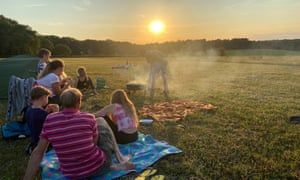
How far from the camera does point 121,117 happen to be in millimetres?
4258

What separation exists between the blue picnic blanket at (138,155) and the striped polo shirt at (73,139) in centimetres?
32

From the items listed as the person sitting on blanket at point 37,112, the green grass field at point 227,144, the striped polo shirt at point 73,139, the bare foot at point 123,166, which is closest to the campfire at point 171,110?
the green grass field at point 227,144

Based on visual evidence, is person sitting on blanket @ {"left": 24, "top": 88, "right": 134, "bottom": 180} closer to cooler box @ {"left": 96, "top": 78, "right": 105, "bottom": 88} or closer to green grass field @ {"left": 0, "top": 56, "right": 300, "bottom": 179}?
green grass field @ {"left": 0, "top": 56, "right": 300, "bottom": 179}

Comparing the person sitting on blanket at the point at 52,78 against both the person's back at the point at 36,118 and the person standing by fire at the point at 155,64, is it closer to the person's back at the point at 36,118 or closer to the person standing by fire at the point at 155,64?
the person's back at the point at 36,118

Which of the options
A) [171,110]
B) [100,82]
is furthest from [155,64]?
[100,82]

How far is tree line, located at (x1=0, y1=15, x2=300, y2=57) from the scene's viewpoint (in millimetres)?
39281

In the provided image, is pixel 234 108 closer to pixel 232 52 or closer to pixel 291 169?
pixel 291 169

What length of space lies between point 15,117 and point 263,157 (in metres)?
5.64

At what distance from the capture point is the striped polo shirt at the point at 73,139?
2.96 metres

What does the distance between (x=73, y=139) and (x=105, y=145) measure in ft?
1.84

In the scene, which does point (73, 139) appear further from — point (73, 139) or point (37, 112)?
point (37, 112)

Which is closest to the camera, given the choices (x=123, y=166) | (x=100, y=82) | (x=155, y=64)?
(x=123, y=166)

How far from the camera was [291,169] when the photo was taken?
368cm

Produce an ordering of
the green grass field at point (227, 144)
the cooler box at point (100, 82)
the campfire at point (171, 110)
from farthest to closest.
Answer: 1. the cooler box at point (100, 82)
2. the campfire at point (171, 110)
3. the green grass field at point (227, 144)
